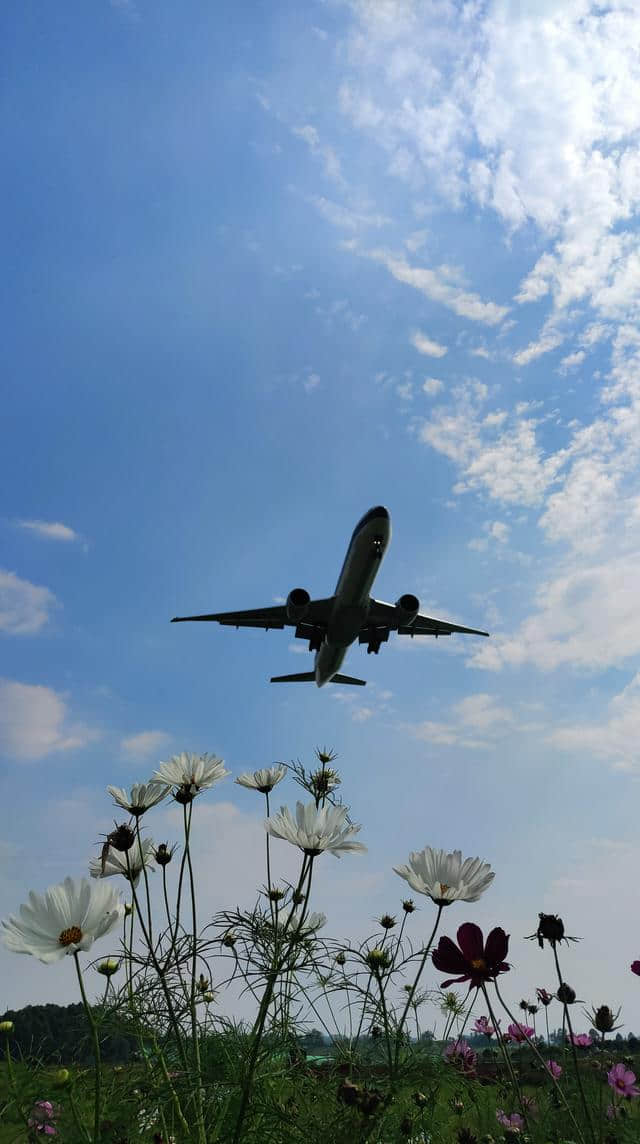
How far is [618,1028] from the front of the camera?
3.37 meters

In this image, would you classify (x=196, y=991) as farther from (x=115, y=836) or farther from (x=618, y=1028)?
(x=618, y=1028)

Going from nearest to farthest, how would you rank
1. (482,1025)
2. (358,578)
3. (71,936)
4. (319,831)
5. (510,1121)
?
1. (71,936)
2. (319,831)
3. (510,1121)
4. (482,1025)
5. (358,578)

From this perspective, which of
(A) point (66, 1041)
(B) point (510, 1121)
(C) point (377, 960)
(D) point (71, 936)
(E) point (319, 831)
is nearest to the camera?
(D) point (71, 936)

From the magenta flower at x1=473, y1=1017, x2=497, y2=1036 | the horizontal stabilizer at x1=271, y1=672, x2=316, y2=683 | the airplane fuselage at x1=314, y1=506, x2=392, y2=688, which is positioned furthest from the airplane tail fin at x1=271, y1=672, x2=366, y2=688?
the magenta flower at x1=473, y1=1017, x2=497, y2=1036

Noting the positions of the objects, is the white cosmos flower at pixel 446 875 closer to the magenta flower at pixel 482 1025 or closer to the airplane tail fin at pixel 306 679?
the magenta flower at pixel 482 1025

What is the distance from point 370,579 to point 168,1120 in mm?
18677

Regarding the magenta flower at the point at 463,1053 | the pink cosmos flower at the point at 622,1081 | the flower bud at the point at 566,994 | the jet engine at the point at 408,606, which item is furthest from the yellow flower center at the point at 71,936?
the jet engine at the point at 408,606

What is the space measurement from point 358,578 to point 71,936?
749 inches

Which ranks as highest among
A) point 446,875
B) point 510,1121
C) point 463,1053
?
point 446,875

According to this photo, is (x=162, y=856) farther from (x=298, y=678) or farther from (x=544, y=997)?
(x=298, y=678)

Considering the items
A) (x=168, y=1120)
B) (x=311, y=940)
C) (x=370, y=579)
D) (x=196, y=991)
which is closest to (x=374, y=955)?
(x=311, y=940)

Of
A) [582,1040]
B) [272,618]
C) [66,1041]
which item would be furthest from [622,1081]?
[272,618]

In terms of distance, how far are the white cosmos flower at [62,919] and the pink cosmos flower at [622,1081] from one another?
Result: 11.5 ft

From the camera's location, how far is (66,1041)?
117 inches
